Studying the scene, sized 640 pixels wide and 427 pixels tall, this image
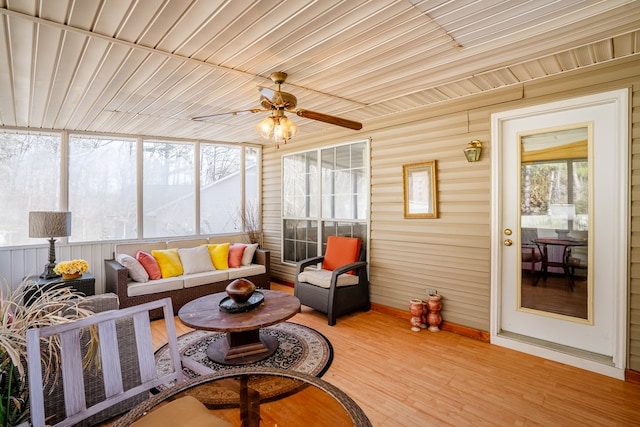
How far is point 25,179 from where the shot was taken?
175 inches

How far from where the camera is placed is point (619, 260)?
2648mm

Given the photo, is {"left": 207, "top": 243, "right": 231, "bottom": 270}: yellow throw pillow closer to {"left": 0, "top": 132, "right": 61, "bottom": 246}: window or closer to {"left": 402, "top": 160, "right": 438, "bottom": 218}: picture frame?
{"left": 0, "top": 132, "right": 61, "bottom": 246}: window

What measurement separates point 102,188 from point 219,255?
2.07m

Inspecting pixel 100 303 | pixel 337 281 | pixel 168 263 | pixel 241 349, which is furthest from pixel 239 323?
pixel 168 263

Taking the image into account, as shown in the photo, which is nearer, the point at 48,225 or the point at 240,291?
the point at 240,291

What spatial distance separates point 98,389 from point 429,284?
10.7 feet

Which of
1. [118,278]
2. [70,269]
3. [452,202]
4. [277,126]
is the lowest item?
[118,278]

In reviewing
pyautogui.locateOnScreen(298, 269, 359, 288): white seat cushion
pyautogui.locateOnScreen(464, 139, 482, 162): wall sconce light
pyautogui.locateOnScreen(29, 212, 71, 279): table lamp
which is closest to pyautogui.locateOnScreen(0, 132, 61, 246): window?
pyautogui.locateOnScreen(29, 212, 71, 279): table lamp

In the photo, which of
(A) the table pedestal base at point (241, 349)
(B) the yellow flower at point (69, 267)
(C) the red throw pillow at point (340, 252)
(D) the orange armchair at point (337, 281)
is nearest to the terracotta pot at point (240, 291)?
(A) the table pedestal base at point (241, 349)

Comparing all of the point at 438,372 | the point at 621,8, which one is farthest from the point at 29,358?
the point at 621,8

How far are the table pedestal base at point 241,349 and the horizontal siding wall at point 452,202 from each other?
71.2 inches

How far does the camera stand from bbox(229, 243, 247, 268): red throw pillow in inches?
200

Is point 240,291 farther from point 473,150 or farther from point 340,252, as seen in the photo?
point 473,150

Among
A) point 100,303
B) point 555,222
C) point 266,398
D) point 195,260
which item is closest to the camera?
point 266,398
